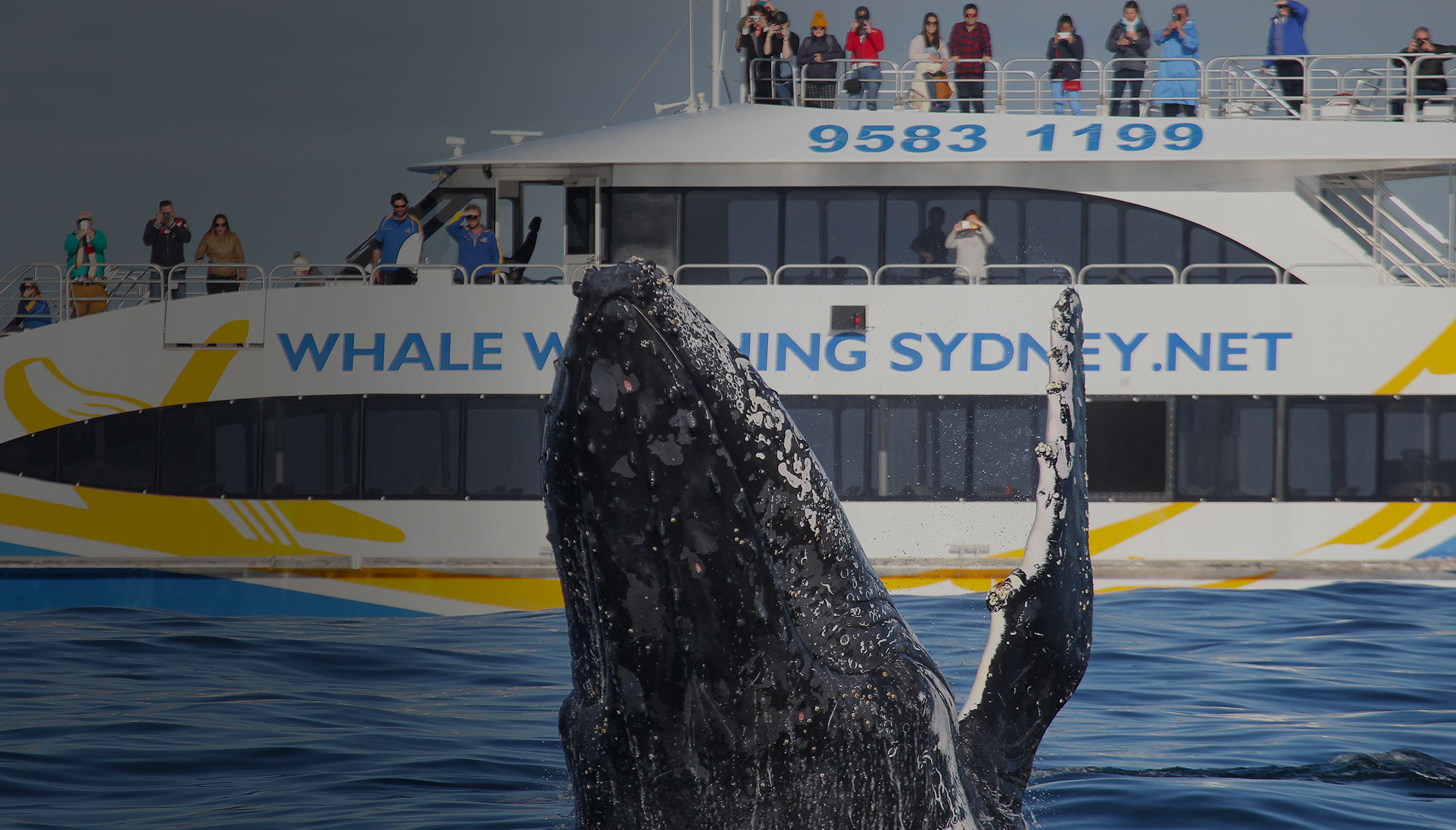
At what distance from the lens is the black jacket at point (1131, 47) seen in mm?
17594

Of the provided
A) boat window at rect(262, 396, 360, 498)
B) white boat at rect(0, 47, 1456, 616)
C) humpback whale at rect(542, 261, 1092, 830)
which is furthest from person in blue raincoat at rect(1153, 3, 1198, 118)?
humpback whale at rect(542, 261, 1092, 830)

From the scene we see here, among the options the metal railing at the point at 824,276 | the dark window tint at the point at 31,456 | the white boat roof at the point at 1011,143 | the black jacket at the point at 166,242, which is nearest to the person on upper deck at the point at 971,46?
the white boat roof at the point at 1011,143

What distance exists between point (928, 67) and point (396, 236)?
748cm

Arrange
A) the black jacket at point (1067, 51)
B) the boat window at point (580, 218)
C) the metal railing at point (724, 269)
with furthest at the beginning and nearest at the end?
the black jacket at point (1067, 51) → the boat window at point (580, 218) → the metal railing at point (724, 269)

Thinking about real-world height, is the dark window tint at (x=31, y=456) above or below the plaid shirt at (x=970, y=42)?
below

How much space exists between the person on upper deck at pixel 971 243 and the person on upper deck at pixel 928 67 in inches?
76.4

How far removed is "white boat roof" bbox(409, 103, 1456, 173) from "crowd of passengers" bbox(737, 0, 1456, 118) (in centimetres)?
61

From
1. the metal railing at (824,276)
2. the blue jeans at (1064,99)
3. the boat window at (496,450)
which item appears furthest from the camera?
the blue jeans at (1064,99)

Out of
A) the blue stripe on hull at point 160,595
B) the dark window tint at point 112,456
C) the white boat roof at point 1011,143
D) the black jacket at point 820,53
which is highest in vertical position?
the black jacket at point 820,53

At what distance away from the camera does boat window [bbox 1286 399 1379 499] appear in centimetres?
1538

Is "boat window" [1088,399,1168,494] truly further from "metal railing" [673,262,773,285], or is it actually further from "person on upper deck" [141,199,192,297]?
"person on upper deck" [141,199,192,297]

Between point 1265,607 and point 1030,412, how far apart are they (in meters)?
3.27

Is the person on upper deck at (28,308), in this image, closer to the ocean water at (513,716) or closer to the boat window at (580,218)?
the ocean water at (513,716)

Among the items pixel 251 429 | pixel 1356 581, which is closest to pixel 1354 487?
pixel 1356 581
